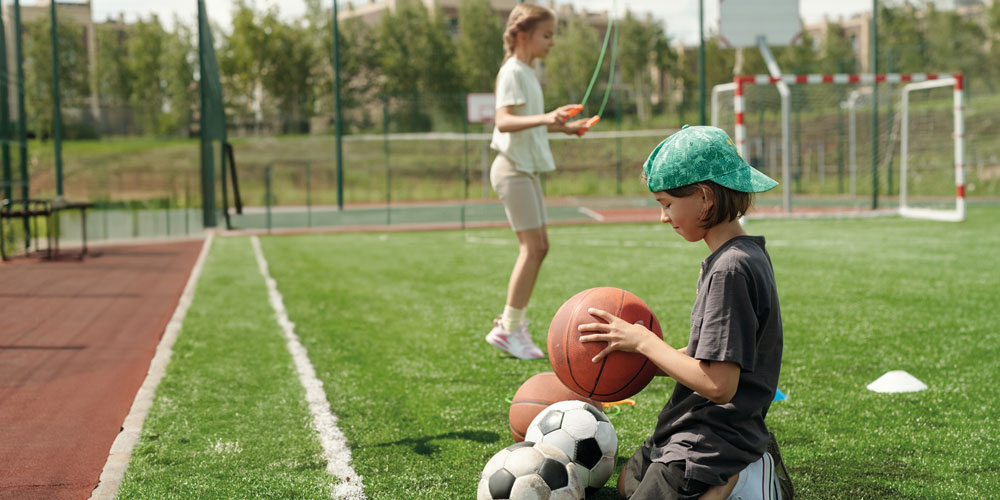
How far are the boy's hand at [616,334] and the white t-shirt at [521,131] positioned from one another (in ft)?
9.56

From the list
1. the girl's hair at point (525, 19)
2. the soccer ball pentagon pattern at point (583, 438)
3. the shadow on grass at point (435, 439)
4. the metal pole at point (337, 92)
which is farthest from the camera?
the metal pole at point (337, 92)

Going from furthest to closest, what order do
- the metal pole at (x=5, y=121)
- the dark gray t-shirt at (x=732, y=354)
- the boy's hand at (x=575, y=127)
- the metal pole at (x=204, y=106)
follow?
the metal pole at (x=204, y=106) < the metal pole at (x=5, y=121) < the boy's hand at (x=575, y=127) < the dark gray t-shirt at (x=732, y=354)

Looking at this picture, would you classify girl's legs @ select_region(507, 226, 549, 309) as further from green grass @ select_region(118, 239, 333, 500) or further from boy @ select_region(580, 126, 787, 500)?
boy @ select_region(580, 126, 787, 500)

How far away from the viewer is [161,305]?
9.31 metres

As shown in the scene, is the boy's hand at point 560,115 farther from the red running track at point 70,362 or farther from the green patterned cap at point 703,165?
the red running track at point 70,362

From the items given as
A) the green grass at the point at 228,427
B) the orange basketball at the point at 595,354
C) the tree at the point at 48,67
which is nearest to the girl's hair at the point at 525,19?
the green grass at the point at 228,427

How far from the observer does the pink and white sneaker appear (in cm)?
569

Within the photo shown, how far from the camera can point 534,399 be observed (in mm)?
3664

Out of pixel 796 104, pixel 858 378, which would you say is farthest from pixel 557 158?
pixel 858 378

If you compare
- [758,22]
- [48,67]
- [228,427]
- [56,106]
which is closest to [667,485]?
[228,427]

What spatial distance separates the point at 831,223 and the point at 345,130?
76.1 feet

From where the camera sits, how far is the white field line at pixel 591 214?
22516 millimetres

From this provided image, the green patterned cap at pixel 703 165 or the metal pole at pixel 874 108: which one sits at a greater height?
the metal pole at pixel 874 108

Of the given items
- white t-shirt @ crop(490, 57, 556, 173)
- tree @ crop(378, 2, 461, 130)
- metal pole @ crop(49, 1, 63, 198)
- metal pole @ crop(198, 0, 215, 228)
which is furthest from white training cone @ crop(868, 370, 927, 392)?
tree @ crop(378, 2, 461, 130)
